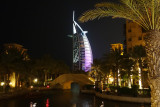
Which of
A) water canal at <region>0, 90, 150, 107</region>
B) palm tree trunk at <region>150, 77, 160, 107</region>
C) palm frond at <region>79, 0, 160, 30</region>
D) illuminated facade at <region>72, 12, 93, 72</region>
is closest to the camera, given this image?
palm tree trunk at <region>150, 77, 160, 107</region>

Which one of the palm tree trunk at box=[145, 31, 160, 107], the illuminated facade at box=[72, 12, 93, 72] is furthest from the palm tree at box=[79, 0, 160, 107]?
the illuminated facade at box=[72, 12, 93, 72]

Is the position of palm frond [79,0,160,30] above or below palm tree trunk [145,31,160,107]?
above

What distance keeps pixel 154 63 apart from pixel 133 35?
180 feet

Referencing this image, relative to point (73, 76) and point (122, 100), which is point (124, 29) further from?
point (122, 100)

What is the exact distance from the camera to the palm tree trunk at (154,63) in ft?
27.8

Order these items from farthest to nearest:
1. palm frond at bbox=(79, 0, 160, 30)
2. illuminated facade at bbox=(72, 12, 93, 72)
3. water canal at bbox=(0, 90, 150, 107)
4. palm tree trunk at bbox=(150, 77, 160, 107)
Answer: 1. illuminated facade at bbox=(72, 12, 93, 72)
2. water canal at bbox=(0, 90, 150, 107)
3. palm frond at bbox=(79, 0, 160, 30)
4. palm tree trunk at bbox=(150, 77, 160, 107)

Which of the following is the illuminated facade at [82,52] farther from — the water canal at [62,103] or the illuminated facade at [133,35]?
the water canal at [62,103]

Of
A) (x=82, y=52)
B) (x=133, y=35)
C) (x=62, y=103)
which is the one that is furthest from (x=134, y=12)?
(x=82, y=52)

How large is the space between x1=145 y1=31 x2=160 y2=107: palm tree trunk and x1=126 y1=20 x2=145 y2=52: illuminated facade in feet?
175

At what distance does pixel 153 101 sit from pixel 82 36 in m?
114

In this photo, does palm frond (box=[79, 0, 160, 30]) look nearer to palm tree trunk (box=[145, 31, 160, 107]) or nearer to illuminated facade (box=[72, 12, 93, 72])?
palm tree trunk (box=[145, 31, 160, 107])

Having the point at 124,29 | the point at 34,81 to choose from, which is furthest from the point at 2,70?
the point at 124,29

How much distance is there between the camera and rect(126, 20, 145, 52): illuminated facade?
60.5 m

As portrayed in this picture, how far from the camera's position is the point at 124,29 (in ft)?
216
